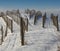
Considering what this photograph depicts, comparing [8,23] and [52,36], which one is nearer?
[52,36]

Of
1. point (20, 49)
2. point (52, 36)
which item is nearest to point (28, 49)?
point (20, 49)

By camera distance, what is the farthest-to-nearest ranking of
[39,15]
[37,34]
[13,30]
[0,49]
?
[39,15] < [13,30] < [37,34] < [0,49]

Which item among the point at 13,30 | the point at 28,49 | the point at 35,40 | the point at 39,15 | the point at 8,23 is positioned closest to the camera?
the point at 28,49

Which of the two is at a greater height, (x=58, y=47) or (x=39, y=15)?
(x=39, y=15)

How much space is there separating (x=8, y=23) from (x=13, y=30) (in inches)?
79.9

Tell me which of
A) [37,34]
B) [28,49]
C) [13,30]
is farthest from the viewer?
[13,30]

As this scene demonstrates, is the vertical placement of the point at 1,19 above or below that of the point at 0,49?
above

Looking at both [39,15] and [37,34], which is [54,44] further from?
[39,15]

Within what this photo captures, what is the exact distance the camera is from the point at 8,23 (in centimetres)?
2083

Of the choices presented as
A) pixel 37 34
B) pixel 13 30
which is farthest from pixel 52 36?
pixel 13 30

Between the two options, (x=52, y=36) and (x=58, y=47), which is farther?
(x=52, y=36)

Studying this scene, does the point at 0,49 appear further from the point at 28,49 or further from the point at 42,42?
the point at 42,42

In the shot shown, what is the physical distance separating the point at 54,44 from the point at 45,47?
36.8 inches

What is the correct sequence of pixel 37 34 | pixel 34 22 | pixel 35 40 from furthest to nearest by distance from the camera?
pixel 34 22 → pixel 37 34 → pixel 35 40
